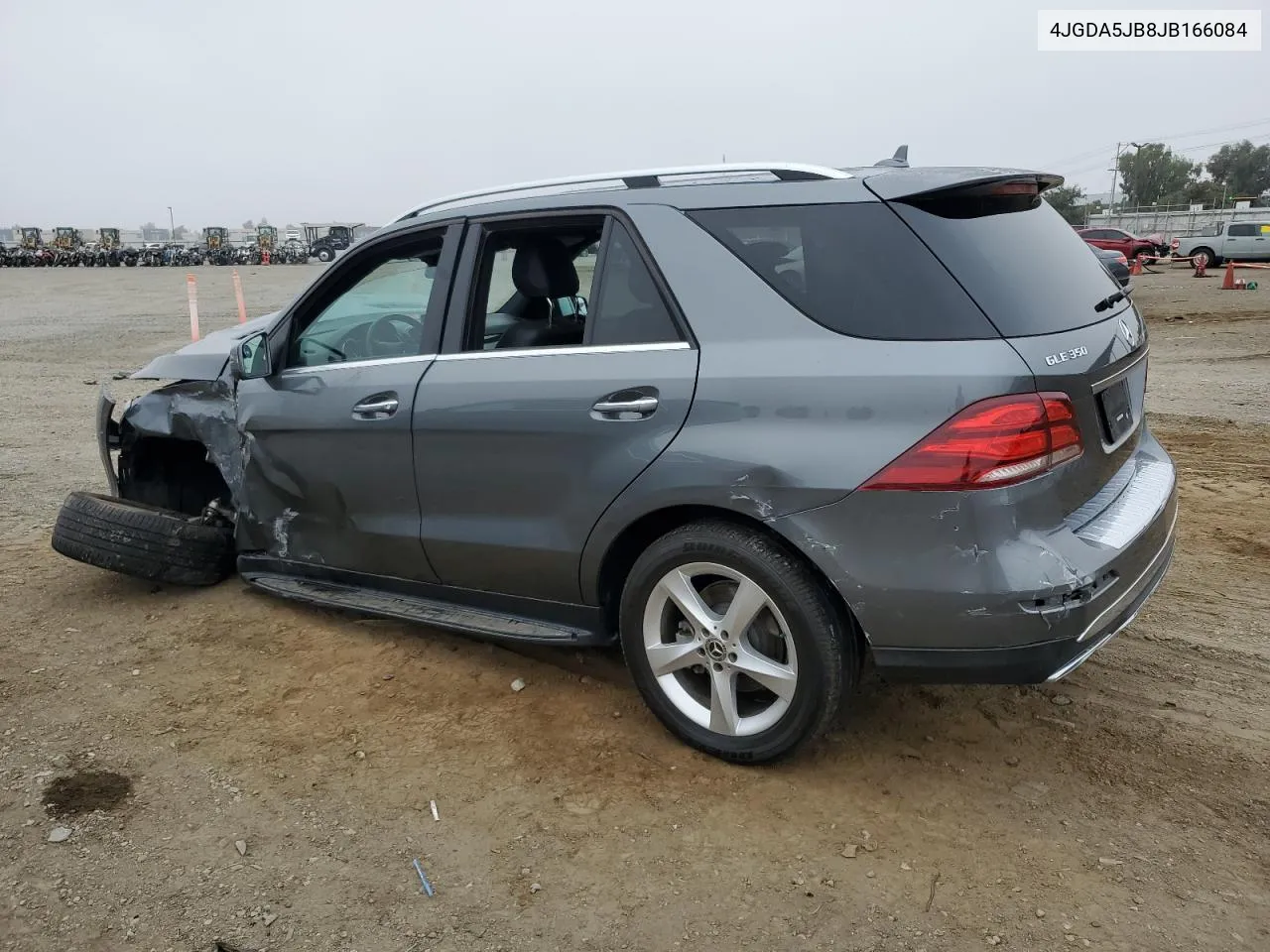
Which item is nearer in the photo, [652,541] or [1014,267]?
[1014,267]

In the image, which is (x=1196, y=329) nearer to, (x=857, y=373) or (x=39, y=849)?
(x=857, y=373)

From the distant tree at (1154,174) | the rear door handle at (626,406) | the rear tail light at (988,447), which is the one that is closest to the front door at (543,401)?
the rear door handle at (626,406)

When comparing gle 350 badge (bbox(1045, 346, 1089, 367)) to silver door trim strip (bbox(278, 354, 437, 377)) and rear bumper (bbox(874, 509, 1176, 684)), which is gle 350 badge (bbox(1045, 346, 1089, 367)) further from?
silver door trim strip (bbox(278, 354, 437, 377))

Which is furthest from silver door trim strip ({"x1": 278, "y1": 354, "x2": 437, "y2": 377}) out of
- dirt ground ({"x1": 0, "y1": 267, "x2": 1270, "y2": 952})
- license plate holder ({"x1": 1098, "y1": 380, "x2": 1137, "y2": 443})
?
license plate holder ({"x1": 1098, "y1": 380, "x2": 1137, "y2": 443})

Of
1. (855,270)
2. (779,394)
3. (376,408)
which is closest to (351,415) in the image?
(376,408)

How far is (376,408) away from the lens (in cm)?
368

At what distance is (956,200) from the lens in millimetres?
2844

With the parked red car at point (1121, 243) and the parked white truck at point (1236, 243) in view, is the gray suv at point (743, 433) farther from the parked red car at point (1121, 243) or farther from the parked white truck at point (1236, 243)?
the parked red car at point (1121, 243)

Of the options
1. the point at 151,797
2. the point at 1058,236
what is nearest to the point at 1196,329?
the point at 1058,236

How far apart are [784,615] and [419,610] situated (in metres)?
1.61

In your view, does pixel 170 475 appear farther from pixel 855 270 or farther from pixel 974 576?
pixel 974 576

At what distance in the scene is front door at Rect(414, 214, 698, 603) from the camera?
3.05 meters

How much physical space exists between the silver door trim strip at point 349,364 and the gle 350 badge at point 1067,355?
2115 millimetres

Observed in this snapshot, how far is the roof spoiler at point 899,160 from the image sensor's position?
128 inches
